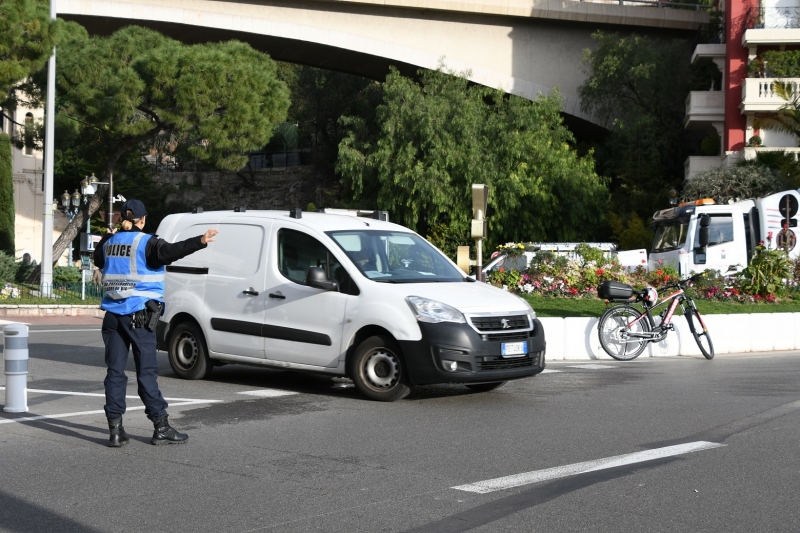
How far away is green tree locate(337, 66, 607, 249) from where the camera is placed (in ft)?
137

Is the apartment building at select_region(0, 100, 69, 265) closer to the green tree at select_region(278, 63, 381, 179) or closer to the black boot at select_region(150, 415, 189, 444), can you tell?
the green tree at select_region(278, 63, 381, 179)

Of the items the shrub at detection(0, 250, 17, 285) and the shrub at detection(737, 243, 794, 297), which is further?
the shrub at detection(0, 250, 17, 285)

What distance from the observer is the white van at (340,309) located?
10.4 m

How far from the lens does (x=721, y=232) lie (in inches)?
1051

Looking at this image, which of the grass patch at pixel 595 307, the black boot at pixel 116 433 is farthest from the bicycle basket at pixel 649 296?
the black boot at pixel 116 433

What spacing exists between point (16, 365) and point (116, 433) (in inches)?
75.5

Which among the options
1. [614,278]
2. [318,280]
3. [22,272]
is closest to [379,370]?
[318,280]

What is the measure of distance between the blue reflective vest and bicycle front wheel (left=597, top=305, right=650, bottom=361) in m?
9.05

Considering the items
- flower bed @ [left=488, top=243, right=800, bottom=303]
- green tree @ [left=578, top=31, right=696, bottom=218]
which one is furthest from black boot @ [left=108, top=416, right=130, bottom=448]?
green tree @ [left=578, top=31, right=696, bottom=218]

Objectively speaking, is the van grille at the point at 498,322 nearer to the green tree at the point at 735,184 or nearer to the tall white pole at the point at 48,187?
the tall white pole at the point at 48,187

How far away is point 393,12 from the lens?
4866 centimetres

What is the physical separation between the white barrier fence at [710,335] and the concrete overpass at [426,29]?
1207 inches

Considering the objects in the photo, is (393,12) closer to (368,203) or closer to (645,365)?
(368,203)

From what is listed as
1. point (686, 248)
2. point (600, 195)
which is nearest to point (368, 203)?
point (600, 195)
